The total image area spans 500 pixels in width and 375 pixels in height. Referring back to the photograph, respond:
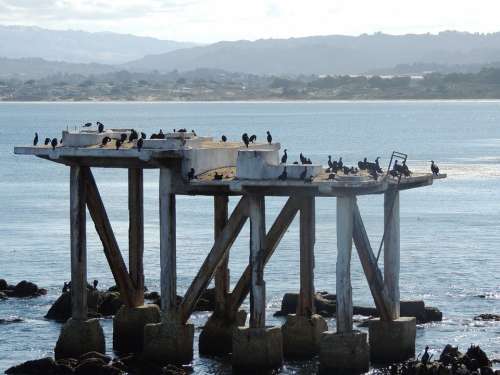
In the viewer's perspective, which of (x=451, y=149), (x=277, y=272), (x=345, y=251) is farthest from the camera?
(x=451, y=149)

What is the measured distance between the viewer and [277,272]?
58.1 metres

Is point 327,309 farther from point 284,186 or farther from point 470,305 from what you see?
point 284,186

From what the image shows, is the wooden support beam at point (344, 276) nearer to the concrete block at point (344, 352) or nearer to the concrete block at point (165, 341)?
the concrete block at point (344, 352)

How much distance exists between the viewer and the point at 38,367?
3812 centimetres

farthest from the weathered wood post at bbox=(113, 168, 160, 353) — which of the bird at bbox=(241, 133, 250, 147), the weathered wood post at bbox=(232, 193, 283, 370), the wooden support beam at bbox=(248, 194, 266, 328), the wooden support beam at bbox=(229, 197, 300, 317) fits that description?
the wooden support beam at bbox=(248, 194, 266, 328)

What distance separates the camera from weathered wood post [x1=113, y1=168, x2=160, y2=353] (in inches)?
1633

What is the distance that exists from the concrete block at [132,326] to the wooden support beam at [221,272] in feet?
6.49

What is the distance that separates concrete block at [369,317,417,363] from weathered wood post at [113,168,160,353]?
21.6 feet

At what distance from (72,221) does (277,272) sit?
18.8 m

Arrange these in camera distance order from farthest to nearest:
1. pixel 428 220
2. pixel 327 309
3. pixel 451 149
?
pixel 451 149 → pixel 428 220 → pixel 327 309

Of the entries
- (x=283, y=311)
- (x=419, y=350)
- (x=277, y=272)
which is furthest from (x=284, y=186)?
(x=277, y=272)

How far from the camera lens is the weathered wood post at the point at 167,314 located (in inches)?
1526

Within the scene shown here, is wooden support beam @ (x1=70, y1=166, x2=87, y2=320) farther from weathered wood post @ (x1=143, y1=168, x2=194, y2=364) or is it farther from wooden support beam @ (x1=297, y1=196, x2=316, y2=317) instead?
wooden support beam @ (x1=297, y1=196, x2=316, y2=317)

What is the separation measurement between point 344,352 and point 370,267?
2623 millimetres
